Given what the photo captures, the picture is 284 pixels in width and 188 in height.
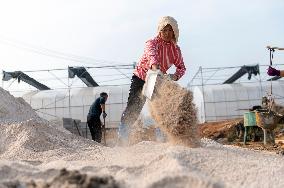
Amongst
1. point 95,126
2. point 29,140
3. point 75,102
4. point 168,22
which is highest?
point 75,102

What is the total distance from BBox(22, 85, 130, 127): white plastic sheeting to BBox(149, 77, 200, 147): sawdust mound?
67.0 feet

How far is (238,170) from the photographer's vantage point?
298 cm

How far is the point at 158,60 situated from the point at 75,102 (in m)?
20.9

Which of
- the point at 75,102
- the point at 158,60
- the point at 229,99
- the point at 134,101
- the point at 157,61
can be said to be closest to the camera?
the point at 157,61

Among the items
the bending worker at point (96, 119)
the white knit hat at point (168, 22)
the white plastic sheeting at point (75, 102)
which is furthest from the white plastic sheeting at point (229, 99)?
the white knit hat at point (168, 22)

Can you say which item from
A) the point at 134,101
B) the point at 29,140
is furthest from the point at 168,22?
the point at 29,140

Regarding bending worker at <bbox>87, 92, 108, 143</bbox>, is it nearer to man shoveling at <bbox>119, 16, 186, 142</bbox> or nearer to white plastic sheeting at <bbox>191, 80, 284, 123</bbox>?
man shoveling at <bbox>119, 16, 186, 142</bbox>

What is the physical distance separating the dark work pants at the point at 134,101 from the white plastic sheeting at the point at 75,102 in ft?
63.4

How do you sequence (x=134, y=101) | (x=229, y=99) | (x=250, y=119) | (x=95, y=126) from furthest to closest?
(x=229, y=99)
(x=250, y=119)
(x=95, y=126)
(x=134, y=101)

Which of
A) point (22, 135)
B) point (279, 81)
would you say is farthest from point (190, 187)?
point (279, 81)

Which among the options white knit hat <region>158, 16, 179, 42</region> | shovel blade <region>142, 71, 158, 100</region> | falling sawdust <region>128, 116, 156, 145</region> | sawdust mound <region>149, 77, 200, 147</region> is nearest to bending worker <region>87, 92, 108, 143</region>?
falling sawdust <region>128, 116, 156, 145</region>

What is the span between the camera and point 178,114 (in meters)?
4.09

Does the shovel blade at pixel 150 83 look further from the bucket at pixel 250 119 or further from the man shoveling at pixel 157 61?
the bucket at pixel 250 119

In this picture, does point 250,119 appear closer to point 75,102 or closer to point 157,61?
point 157,61
